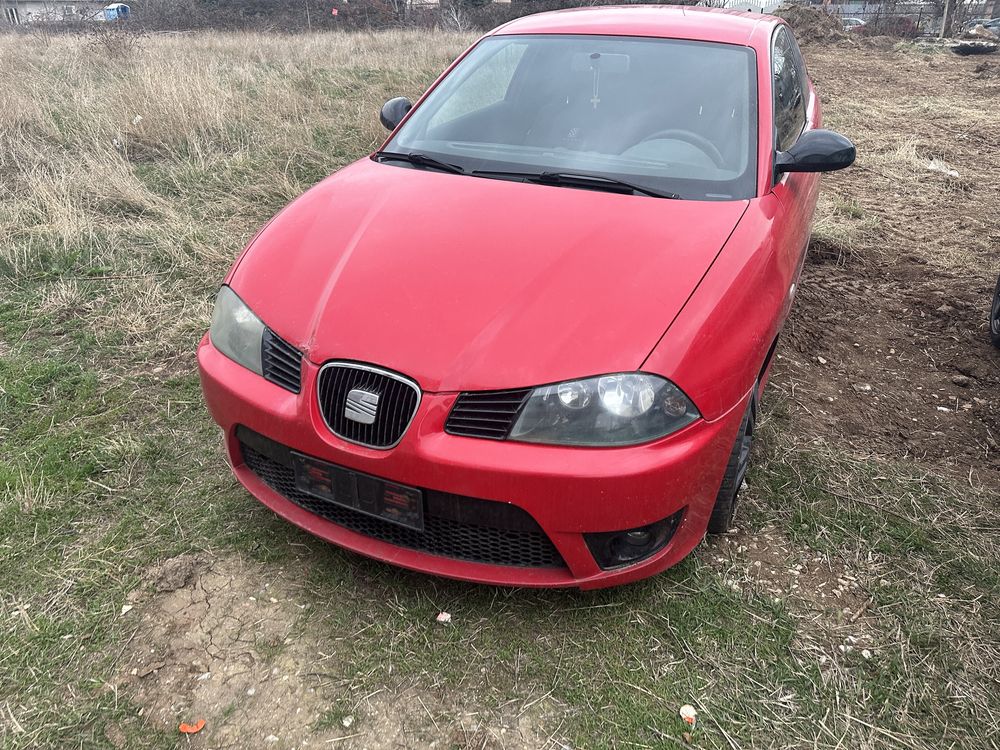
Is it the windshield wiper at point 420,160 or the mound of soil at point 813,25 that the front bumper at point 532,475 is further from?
the mound of soil at point 813,25

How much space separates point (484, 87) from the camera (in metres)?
3.12

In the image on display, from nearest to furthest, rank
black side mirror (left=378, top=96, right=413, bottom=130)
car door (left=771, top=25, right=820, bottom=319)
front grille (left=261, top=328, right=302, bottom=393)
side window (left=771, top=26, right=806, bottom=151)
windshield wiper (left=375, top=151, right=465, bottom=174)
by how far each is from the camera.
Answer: front grille (left=261, top=328, right=302, bottom=393)
car door (left=771, top=25, right=820, bottom=319)
windshield wiper (left=375, top=151, right=465, bottom=174)
side window (left=771, top=26, right=806, bottom=151)
black side mirror (left=378, top=96, right=413, bottom=130)

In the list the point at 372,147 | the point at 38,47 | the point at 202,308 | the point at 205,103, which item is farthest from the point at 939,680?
the point at 38,47

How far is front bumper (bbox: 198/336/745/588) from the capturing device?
1.73 metres

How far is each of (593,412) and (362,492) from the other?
645 mm

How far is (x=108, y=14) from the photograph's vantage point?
21391 millimetres

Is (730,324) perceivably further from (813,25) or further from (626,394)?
(813,25)

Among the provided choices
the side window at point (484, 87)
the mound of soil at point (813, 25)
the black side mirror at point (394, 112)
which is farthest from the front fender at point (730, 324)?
the mound of soil at point (813, 25)

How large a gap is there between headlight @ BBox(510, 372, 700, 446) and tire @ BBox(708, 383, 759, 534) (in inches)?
17.0

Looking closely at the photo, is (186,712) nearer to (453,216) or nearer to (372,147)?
(453,216)

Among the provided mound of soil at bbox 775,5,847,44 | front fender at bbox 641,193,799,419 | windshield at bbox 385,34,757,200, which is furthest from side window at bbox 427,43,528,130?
mound of soil at bbox 775,5,847,44

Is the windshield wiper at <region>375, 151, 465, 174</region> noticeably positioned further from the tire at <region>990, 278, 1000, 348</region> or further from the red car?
the tire at <region>990, 278, 1000, 348</region>

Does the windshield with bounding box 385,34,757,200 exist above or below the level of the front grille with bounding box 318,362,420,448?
above

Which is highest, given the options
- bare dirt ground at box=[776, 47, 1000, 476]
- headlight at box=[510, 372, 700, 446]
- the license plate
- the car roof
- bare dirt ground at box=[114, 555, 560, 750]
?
the car roof
